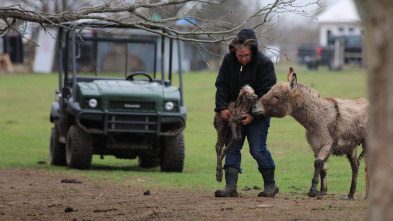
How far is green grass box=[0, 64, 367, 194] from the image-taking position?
453 inches

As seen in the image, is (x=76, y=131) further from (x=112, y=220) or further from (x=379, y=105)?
(x=379, y=105)

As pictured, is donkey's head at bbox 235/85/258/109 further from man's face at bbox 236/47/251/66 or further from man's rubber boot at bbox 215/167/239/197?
man's rubber boot at bbox 215/167/239/197

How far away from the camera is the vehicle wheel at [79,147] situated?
1234 cm

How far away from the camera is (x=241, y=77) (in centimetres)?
809

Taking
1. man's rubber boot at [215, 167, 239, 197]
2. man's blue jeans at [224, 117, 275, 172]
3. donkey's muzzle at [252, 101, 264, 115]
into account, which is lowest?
man's rubber boot at [215, 167, 239, 197]

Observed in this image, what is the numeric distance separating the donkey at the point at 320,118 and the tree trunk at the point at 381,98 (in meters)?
4.09

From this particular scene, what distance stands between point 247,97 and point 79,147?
204 inches

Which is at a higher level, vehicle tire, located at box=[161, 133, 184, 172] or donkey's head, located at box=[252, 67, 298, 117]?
donkey's head, located at box=[252, 67, 298, 117]

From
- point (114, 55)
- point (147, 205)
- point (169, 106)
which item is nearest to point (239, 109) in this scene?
point (147, 205)

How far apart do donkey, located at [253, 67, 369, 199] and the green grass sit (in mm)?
1351

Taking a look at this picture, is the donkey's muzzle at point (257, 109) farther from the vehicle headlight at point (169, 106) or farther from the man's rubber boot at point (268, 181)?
the vehicle headlight at point (169, 106)

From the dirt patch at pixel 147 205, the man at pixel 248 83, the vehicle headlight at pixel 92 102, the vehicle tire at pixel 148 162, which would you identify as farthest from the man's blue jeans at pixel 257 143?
the vehicle tire at pixel 148 162

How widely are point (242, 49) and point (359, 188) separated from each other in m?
3.20

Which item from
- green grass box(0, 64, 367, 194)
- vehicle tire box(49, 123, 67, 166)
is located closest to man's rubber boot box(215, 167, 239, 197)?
green grass box(0, 64, 367, 194)
